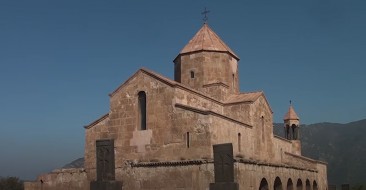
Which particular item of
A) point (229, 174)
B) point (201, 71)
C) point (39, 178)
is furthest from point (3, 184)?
point (229, 174)

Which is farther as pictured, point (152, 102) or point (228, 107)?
point (228, 107)

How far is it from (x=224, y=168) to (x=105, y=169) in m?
3.38

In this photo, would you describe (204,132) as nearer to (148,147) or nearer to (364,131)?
(148,147)

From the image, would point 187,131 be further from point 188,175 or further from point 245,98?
point 245,98

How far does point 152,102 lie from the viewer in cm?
1686

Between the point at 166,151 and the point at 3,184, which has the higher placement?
the point at 166,151

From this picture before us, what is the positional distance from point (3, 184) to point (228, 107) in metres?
24.5

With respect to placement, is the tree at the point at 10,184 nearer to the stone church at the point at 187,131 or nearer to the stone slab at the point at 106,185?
the stone church at the point at 187,131

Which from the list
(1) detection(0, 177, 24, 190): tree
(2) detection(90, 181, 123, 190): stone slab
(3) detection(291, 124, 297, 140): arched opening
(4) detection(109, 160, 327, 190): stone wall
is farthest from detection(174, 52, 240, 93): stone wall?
(1) detection(0, 177, 24, 190): tree

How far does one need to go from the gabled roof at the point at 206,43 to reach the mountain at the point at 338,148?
58.7 meters

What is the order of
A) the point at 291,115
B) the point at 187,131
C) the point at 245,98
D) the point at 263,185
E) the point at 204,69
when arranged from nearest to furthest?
the point at 187,131 < the point at 263,185 < the point at 245,98 < the point at 204,69 < the point at 291,115

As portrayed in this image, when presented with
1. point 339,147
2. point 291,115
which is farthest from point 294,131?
point 339,147

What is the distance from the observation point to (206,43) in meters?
21.2

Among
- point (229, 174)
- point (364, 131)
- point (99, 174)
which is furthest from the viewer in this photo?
point (364, 131)
